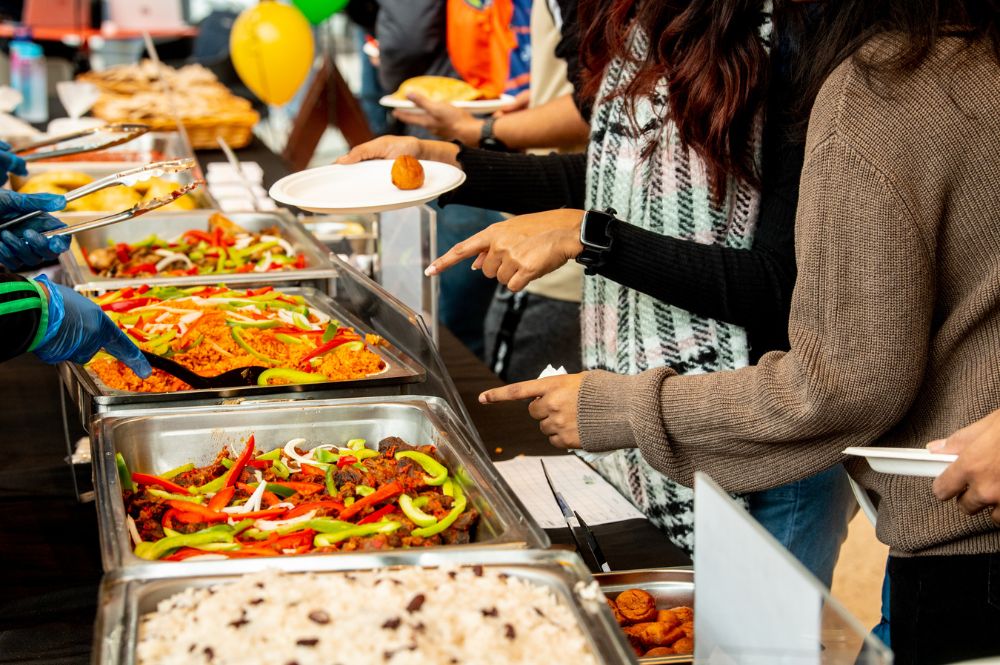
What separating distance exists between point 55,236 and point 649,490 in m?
1.18

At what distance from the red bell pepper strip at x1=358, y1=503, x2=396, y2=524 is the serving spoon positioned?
1.52 feet

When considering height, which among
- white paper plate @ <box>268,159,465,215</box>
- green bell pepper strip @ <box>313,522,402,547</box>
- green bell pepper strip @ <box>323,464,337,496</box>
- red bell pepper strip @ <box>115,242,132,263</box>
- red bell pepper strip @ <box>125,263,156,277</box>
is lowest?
red bell pepper strip @ <box>125,263,156,277</box>

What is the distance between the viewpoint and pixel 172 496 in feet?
4.44

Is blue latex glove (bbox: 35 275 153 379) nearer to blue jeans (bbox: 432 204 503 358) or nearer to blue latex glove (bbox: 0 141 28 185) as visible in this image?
blue latex glove (bbox: 0 141 28 185)

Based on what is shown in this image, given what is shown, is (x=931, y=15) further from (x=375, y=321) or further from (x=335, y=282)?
(x=335, y=282)

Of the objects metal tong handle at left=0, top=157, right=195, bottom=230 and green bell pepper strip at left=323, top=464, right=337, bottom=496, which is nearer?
green bell pepper strip at left=323, top=464, right=337, bottom=496

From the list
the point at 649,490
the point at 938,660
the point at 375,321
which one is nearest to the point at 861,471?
the point at 938,660

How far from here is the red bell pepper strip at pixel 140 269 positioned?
241 cm

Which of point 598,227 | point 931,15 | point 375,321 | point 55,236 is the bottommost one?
point 375,321

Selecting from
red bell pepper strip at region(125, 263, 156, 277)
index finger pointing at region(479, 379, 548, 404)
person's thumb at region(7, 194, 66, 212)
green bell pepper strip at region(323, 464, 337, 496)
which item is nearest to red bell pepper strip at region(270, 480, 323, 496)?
green bell pepper strip at region(323, 464, 337, 496)

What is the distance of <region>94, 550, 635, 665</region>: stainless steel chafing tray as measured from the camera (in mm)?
983

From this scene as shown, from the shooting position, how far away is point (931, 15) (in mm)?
1196

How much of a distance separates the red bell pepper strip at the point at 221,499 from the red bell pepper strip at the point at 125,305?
82 centimetres

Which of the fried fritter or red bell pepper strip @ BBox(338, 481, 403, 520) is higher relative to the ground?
red bell pepper strip @ BBox(338, 481, 403, 520)
